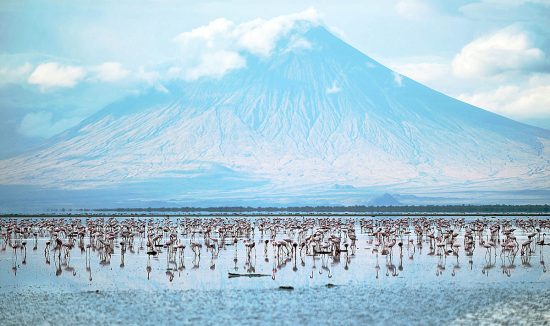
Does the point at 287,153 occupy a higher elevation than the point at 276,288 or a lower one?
higher

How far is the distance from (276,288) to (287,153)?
147786 mm

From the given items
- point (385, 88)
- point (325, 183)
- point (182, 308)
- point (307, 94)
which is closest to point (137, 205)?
point (325, 183)

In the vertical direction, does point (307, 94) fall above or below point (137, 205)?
above

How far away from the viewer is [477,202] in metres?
143

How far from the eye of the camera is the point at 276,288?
23328 millimetres

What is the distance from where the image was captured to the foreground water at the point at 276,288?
19250mm

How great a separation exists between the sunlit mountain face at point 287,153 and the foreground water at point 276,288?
11388 centimetres

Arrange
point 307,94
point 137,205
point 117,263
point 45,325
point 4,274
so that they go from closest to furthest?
1. point 45,325
2. point 4,274
3. point 117,263
4. point 137,205
5. point 307,94

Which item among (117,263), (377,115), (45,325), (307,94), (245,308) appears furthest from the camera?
(307,94)

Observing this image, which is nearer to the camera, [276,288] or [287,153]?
[276,288]

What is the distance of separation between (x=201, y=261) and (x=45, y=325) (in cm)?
1277

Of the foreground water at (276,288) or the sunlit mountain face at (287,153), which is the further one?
the sunlit mountain face at (287,153)

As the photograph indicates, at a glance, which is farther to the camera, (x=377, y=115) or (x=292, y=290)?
(x=377, y=115)

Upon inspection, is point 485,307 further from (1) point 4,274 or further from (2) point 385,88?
(2) point 385,88
